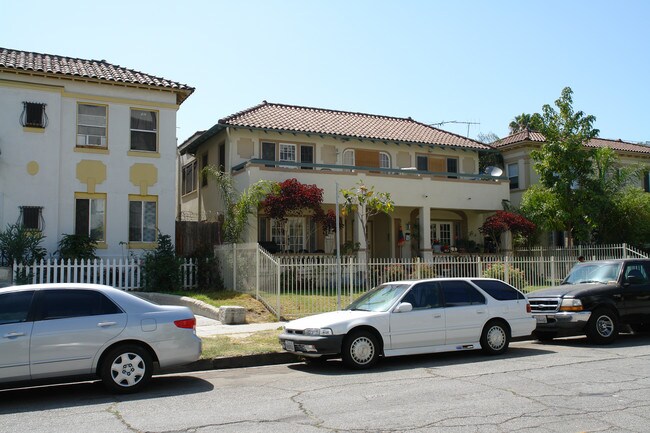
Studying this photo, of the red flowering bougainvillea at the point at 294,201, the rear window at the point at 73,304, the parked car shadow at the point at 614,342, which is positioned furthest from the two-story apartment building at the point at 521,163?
the rear window at the point at 73,304

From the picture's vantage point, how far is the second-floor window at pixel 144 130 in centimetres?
2083

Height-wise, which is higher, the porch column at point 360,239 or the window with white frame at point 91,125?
the window with white frame at point 91,125

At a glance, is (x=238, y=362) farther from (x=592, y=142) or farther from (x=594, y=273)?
(x=592, y=142)

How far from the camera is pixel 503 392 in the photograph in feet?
26.3

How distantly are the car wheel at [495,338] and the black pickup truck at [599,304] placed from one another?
5.41 ft

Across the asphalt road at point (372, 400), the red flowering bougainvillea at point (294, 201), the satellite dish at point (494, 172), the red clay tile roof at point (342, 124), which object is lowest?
the asphalt road at point (372, 400)

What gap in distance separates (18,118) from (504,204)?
18783 millimetres

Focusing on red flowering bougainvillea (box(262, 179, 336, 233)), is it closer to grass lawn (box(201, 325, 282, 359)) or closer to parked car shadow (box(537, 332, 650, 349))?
grass lawn (box(201, 325, 282, 359))

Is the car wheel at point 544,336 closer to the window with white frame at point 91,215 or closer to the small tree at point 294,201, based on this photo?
the small tree at point 294,201

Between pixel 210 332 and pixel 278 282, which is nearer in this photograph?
pixel 210 332

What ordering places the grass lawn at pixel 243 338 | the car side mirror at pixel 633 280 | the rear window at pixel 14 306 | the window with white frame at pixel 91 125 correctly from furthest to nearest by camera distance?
the window with white frame at pixel 91 125 → the car side mirror at pixel 633 280 → the grass lawn at pixel 243 338 → the rear window at pixel 14 306

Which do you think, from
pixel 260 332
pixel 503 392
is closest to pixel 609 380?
pixel 503 392

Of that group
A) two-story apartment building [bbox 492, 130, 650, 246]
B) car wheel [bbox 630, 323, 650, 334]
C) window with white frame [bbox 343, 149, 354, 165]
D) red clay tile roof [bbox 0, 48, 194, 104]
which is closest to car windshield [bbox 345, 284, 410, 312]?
car wheel [bbox 630, 323, 650, 334]

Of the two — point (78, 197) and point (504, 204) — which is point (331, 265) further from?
point (504, 204)
